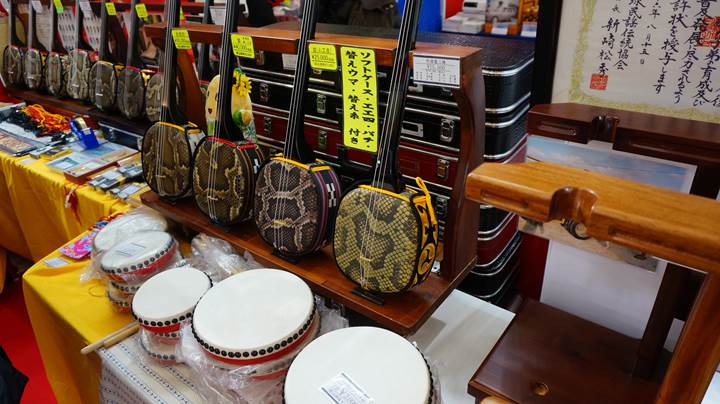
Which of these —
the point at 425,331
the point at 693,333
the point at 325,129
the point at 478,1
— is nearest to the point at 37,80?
the point at 325,129

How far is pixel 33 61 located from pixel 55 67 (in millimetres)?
338

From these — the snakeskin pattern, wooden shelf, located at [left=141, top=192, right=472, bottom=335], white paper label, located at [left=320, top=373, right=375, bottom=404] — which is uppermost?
the snakeskin pattern

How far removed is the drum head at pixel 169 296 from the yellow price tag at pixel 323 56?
74 centimetres

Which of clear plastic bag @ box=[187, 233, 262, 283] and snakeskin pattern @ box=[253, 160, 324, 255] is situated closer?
snakeskin pattern @ box=[253, 160, 324, 255]

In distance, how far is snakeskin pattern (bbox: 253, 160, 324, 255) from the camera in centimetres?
134

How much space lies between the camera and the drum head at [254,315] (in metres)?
1.08

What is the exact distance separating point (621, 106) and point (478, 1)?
8.30ft

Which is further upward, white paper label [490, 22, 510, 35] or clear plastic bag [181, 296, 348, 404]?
white paper label [490, 22, 510, 35]

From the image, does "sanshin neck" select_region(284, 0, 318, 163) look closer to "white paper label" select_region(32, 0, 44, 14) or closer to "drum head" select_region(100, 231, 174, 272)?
"drum head" select_region(100, 231, 174, 272)

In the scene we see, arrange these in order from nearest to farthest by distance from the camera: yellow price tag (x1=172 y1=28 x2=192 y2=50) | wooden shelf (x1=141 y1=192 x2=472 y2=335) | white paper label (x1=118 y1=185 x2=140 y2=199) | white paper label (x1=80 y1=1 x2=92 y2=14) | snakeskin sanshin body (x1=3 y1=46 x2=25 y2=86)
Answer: wooden shelf (x1=141 y1=192 x2=472 y2=335)
yellow price tag (x1=172 y1=28 x2=192 y2=50)
white paper label (x1=118 y1=185 x2=140 y2=199)
white paper label (x1=80 y1=1 x2=92 y2=14)
snakeskin sanshin body (x1=3 y1=46 x2=25 y2=86)

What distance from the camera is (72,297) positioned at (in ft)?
5.39

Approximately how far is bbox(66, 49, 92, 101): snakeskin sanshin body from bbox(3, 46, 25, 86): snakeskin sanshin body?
2.64 ft

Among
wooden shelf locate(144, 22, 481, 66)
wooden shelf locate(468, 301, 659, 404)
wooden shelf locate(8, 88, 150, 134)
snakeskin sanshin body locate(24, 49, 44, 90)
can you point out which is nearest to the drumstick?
wooden shelf locate(144, 22, 481, 66)

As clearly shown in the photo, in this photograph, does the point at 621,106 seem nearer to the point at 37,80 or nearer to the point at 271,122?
the point at 271,122
